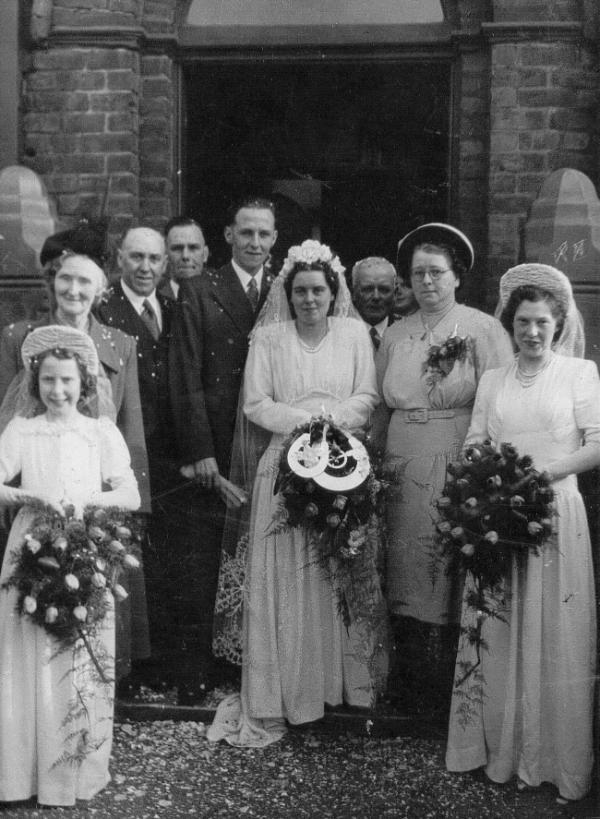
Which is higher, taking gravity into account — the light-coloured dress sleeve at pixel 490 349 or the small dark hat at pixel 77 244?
the small dark hat at pixel 77 244

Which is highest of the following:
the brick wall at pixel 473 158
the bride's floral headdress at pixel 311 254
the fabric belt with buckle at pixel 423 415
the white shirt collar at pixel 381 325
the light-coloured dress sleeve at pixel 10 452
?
the brick wall at pixel 473 158

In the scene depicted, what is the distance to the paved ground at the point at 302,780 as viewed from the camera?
3473mm

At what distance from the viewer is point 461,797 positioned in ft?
11.6

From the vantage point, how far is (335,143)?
15.1 ft

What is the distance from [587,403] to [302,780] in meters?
1.81

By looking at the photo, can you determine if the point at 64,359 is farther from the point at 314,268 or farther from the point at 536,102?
the point at 536,102

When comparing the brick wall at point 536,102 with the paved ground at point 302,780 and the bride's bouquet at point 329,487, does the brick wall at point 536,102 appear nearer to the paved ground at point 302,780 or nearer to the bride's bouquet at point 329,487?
the bride's bouquet at point 329,487

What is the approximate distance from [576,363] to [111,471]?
180 cm

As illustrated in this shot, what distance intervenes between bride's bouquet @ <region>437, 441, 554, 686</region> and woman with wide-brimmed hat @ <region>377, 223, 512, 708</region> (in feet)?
1.53

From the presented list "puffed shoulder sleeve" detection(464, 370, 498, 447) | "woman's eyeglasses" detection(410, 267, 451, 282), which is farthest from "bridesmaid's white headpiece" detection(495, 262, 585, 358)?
"woman's eyeglasses" detection(410, 267, 451, 282)

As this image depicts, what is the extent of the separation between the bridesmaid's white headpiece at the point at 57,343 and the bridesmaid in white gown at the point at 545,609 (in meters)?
1.57

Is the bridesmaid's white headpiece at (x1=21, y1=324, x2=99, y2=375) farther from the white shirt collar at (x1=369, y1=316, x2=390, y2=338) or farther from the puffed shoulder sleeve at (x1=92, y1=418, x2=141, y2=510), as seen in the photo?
the white shirt collar at (x1=369, y1=316, x2=390, y2=338)

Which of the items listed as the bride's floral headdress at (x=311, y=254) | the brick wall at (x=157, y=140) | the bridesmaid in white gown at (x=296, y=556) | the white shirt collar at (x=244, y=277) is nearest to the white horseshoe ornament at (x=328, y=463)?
the bridesmaid in white gown at (x=296, y=556)

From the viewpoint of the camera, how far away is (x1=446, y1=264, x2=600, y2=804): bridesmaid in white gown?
11.4 feet
